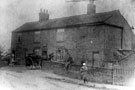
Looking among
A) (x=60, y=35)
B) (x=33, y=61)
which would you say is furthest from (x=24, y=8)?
(x=60, y=35)

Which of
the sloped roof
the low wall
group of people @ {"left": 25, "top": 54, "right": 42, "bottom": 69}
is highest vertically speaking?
the sloped roof

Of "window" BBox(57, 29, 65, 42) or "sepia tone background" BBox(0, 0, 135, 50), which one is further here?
"window" BBox(57, 29, 65, 42)

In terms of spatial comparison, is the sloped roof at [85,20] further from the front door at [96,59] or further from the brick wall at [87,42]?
the front door at [96,59]

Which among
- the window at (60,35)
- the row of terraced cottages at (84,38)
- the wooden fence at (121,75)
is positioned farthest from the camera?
the window at (60,35)

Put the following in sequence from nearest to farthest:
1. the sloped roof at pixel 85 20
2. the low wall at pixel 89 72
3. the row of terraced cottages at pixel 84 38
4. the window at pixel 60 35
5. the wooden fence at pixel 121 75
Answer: the wooden fence at pixel 121 75
the low wall at pixel 89 72
the row of terraced cottages at pixel 84 38
the sloped roof at pixel 85 20
the window at pixel 60 35

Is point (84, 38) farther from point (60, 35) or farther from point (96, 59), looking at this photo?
point (60, 35)

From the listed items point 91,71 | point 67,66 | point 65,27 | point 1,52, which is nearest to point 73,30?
point 65,27

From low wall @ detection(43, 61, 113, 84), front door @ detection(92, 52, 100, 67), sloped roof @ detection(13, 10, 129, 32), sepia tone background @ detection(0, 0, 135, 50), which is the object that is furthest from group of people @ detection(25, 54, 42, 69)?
sepia tone background @ detection(0, 0, 135, 50)

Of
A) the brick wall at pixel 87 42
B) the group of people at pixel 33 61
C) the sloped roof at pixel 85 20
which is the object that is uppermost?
the sloped roof at pixel 85 20

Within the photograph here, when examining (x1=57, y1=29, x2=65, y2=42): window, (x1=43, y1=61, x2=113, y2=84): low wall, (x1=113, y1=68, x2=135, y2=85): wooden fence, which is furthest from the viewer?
(x1=57, y1=29, x2=65, y2=42): window

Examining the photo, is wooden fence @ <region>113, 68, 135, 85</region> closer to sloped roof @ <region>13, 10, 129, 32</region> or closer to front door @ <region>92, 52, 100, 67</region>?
front door @ <region>92, 52, 100, 67</region>

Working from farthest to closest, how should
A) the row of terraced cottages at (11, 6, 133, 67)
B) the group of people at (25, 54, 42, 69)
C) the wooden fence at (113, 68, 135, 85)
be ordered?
the row of terraced cottages at (11, 6, 133, 67) → the group of people at (25, 54, 42, 69) → the wooden fence at (113, 68, 135, 85)

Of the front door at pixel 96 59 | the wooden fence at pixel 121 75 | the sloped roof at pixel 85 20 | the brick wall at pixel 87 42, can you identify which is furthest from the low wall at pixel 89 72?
the sloped roof at pixel 85 20

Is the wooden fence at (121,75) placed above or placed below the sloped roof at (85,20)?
below
